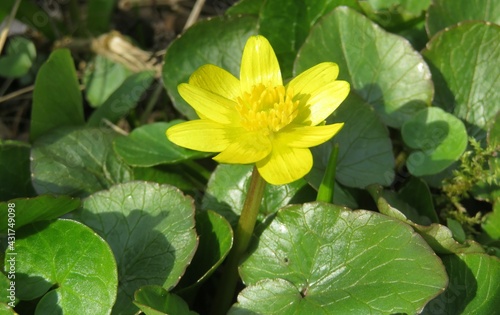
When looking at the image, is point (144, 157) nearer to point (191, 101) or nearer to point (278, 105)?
point (191, 101)

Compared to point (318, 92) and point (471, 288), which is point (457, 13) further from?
point (471, 288)

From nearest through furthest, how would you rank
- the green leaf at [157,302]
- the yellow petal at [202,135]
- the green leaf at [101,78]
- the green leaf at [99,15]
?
1. the green leaf at [157,302]
2. the yellow petal at [202,135]
3. the green leaf at [101,78]
4. the green leaf at [99,15]

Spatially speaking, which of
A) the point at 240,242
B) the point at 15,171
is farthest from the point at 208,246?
the point at 15,171

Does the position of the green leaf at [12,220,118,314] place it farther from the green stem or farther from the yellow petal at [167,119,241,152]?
the green stem

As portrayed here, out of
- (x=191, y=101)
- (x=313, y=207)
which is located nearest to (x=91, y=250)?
(x=191, y=101)

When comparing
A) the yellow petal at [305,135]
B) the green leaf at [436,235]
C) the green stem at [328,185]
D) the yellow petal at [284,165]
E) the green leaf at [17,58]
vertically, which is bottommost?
the green leaf at [17,58]

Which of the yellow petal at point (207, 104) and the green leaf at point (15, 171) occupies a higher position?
the yellow petal at point (207, 104)

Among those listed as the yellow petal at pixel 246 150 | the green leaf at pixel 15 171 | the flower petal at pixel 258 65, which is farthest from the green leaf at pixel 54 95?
the yellow petal at pixel 246 150

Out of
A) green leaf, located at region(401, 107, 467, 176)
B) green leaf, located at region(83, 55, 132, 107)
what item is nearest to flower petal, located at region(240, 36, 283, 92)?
green leaf, located at region(401, 107, 467, 176)

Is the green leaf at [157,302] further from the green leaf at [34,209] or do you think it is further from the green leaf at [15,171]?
the green leaf at [15,171]
